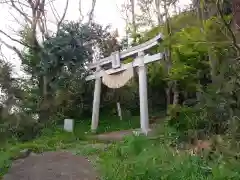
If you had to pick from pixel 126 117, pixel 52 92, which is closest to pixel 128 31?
pixel 126 117

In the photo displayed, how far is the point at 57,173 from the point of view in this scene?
658cm

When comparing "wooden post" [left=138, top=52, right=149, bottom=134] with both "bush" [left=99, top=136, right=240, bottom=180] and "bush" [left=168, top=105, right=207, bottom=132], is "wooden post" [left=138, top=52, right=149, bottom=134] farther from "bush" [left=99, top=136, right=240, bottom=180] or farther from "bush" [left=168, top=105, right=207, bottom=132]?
"bush" [left=99, top=136, right=240, bottom=180]

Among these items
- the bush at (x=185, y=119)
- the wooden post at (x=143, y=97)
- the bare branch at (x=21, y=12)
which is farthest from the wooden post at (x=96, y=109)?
the bush at (x=185, y=119)

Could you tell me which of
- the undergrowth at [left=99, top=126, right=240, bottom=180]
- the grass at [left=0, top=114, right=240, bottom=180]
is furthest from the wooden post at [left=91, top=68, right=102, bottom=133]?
the undergrowth at [left=99, top=126, right=240, bottom=180]

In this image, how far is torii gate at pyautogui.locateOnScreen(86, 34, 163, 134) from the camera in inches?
475

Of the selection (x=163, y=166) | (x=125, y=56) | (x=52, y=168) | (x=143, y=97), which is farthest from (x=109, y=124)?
(x=163, y=166)

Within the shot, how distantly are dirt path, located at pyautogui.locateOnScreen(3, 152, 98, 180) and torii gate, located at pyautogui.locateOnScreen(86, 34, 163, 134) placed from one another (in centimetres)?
410

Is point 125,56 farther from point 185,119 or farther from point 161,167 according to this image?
point 161,167

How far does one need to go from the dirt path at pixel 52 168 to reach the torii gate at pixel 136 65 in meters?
4.10

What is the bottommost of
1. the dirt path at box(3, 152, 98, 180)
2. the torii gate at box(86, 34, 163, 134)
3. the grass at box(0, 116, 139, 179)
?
the dirt path at box(3, 152, 98, 180)

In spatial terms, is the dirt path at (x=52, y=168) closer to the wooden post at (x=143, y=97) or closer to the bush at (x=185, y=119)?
the bush at (x=185, y=119)

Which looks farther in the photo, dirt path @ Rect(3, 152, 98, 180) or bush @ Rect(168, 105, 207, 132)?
bush @ Rect(168, 105, 207, 132)

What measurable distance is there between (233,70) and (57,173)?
3868mm

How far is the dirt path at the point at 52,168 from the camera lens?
634 cm
